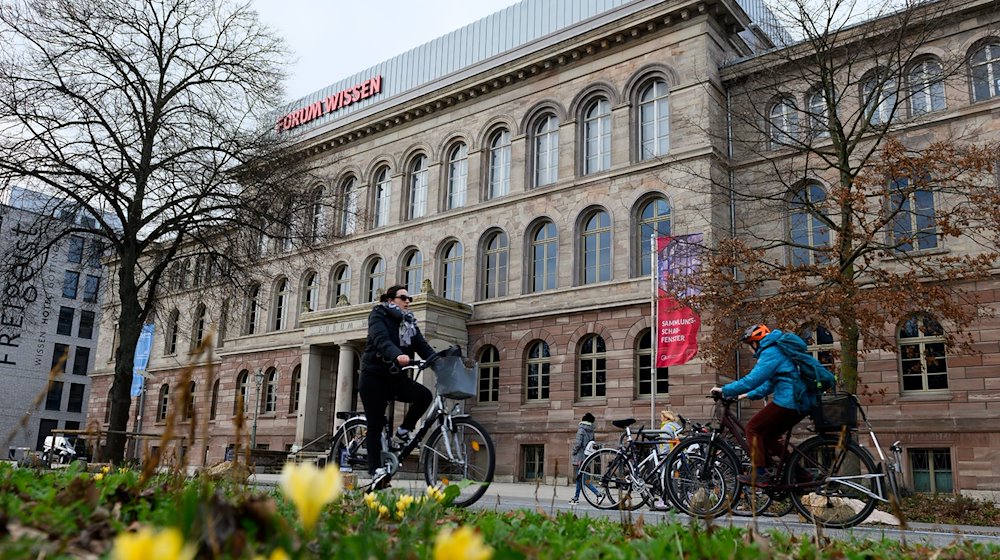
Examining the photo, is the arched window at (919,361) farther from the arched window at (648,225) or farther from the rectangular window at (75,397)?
the rectangular window at (75,397)

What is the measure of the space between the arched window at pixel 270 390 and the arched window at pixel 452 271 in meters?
10.9

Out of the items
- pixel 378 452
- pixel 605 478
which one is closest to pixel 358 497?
pixel 378 452

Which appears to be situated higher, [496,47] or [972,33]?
[496,47]

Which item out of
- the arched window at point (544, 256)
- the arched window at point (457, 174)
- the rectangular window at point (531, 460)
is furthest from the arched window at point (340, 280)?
the rectangular window at point (531, 460)

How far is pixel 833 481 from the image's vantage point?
7.82m

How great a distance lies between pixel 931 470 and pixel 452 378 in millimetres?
18372

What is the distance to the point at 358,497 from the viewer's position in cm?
544

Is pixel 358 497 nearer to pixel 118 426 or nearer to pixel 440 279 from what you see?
pixel 118 426

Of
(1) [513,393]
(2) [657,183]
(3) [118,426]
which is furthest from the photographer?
(1) [513,393]

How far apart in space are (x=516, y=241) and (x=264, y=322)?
16.4 meters

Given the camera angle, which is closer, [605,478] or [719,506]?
[719,506]

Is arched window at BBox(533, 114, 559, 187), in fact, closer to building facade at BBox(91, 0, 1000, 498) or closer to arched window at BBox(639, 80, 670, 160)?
building facade at BBox(91, 0, 1000, 498)

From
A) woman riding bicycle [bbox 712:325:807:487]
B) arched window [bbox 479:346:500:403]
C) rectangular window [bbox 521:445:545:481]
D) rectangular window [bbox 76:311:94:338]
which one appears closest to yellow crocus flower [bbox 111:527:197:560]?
woman riding bicycle [bbox 712:325:807:487]

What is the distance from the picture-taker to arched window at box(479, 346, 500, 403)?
29.9m
